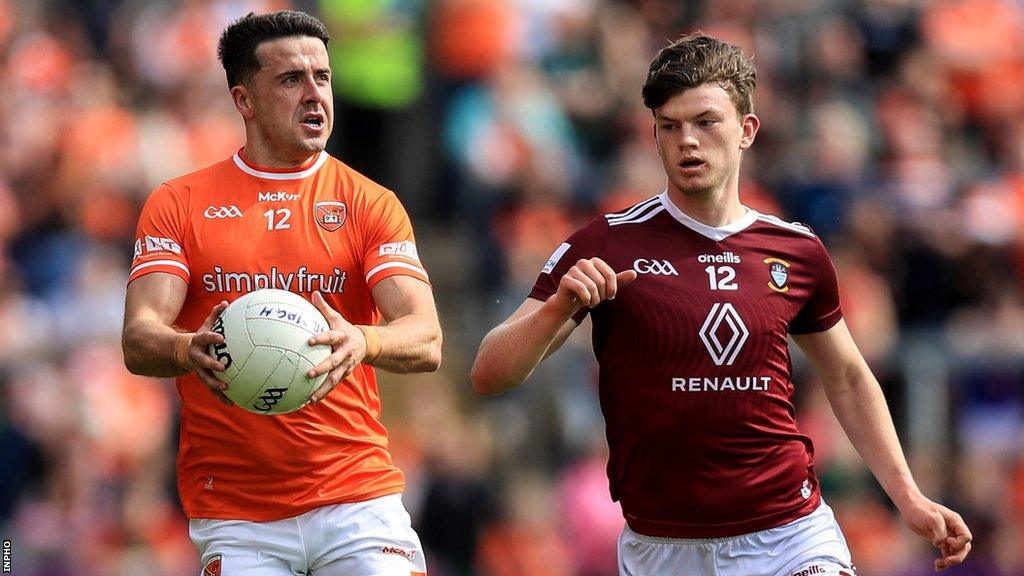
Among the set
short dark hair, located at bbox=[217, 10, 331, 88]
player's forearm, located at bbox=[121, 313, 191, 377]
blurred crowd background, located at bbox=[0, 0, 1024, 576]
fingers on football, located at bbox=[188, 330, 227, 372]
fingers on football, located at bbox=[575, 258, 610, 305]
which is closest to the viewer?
fingers on football, located at bbox=[575, 258, 610, 305]

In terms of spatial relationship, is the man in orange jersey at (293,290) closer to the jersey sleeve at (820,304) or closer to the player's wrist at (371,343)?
the player's wrist at (371,343)

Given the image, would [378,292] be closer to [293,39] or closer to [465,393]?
[293,39]

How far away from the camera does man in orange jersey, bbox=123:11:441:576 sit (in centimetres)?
686

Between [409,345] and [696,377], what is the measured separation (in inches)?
43.7

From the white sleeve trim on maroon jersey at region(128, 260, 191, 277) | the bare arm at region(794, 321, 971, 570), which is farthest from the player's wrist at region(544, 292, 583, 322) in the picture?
the white sleeve trim on maroon jersey at region(128, 260, 191, 277)

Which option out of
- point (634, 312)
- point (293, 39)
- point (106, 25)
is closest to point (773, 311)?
point (634, 312)

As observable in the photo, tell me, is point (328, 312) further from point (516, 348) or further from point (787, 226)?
point (787, 226)

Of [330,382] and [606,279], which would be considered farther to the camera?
[330,382]

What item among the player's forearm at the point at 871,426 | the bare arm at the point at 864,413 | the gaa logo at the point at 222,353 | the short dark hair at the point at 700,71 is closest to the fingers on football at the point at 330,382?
the gaa logo at the point at 222,353

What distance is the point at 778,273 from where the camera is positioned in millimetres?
6961

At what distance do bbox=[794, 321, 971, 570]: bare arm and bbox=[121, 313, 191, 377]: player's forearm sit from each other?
8.32ft

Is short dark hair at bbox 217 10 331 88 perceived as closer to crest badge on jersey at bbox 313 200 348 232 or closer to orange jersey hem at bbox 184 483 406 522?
crest badge on jersey at bbox 313 200 348 232

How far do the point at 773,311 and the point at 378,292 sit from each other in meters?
1.56

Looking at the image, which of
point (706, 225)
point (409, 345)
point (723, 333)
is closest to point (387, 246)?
point (409, 345)
